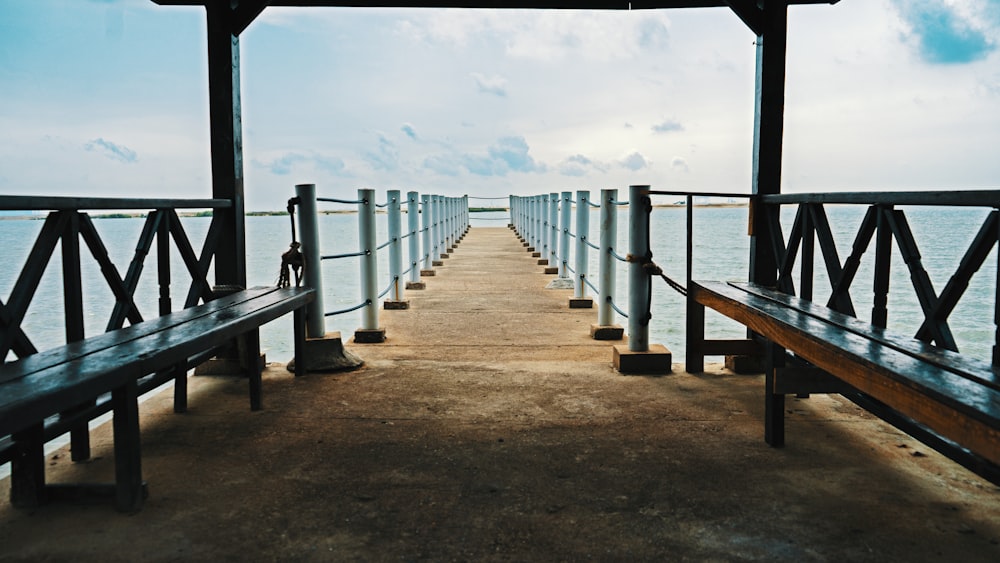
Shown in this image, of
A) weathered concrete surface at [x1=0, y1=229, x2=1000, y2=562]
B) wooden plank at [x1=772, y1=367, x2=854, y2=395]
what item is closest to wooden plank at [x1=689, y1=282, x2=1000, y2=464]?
wooden plank at [x1=772, y1=367, x2=854, y2=395]

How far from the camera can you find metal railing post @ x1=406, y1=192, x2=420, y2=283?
8.12 m

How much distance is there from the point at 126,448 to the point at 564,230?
21.3ft

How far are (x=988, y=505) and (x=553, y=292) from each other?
5720 millimetres

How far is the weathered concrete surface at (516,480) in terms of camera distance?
2.10m

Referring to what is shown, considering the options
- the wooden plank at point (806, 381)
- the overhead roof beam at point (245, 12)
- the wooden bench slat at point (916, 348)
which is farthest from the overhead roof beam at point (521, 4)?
the wooden plank at point (806, 381)

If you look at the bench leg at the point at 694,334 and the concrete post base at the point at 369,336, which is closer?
the bench leg at the point at 694,334

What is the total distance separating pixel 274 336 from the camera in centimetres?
784

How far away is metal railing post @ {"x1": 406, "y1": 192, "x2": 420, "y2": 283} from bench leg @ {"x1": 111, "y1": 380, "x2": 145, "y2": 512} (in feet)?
18.9

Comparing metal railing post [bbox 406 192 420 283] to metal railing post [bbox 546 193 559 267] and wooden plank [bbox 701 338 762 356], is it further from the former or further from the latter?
wooden plank [bbox 701 338 762 356]

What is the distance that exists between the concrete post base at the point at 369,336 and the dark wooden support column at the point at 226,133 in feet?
3.46

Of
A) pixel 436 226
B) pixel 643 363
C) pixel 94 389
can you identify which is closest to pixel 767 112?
pixel 643 363

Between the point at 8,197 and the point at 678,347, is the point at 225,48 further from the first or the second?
the point at 678,347

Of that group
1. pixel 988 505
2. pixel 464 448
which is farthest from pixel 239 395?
pixel 988 505

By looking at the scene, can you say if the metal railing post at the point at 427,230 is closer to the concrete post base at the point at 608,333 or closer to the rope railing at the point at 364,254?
the rope railing at the point at 364,254
